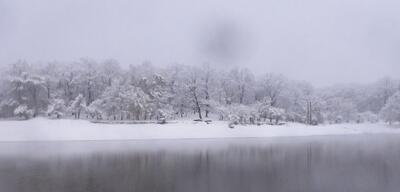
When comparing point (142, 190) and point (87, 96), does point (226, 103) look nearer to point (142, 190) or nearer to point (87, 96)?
point (87, 96)

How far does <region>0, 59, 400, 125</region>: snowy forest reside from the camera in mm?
49756

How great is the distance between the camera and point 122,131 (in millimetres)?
42875

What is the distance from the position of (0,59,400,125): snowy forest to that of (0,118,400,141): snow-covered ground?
3.73m

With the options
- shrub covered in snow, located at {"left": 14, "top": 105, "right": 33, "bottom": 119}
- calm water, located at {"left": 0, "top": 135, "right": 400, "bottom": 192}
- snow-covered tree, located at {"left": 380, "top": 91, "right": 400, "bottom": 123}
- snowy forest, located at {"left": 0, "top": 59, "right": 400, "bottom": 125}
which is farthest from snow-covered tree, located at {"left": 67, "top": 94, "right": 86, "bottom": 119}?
snow-covered tree, located at {"left": 380, "top": 91, "right": 400, "bottom": 123}

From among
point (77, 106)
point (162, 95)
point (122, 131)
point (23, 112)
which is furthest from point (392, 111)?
point (23, 112)

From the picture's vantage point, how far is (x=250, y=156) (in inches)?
1003

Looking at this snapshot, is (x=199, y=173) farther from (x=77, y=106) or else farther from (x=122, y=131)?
(x=77, y=106)

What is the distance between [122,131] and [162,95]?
13.4m

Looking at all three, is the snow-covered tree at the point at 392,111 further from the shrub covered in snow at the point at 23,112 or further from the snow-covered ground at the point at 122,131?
the shrub covered in snow at the point at 23,112

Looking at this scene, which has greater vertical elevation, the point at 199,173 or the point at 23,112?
the point at 23,112

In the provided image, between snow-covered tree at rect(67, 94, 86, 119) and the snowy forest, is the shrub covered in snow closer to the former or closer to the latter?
the snowy forest

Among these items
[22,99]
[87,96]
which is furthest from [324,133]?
[22,99]

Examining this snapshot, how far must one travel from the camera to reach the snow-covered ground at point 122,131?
40.3 m

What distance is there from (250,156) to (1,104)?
1499 inches
